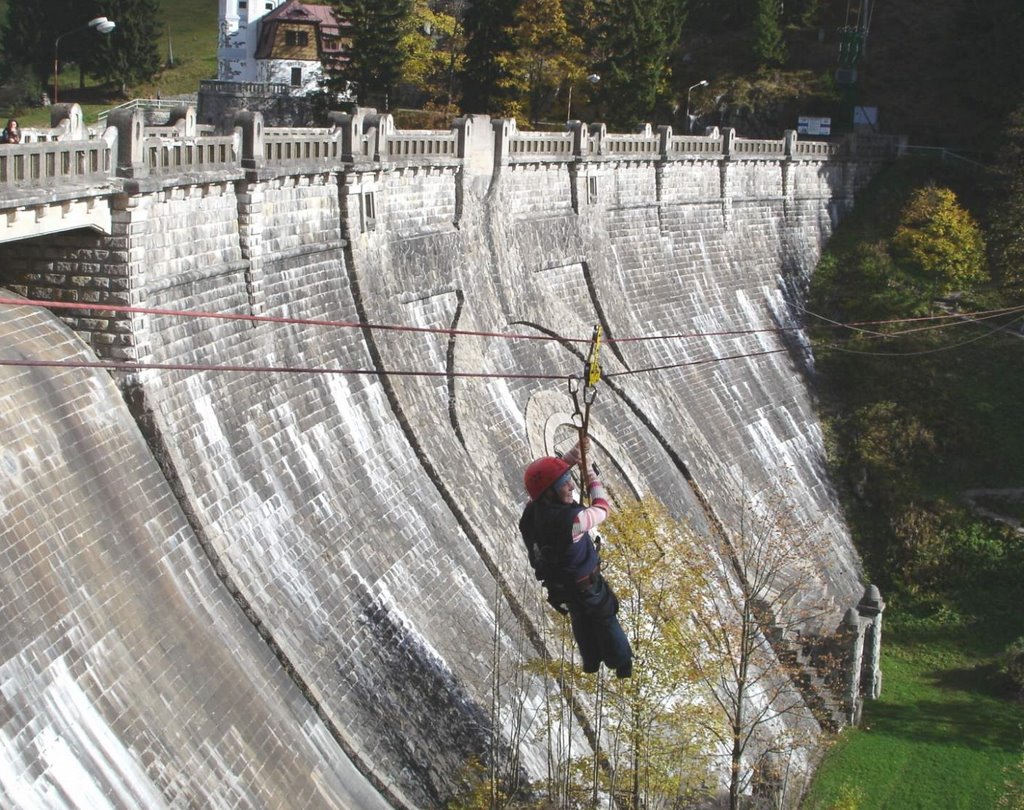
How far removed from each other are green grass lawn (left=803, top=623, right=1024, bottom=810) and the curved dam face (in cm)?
279

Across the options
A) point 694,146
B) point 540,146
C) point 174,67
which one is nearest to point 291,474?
point 540,146

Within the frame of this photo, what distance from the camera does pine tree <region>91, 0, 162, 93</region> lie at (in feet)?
225

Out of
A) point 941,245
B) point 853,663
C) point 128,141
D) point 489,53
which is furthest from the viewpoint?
point 489,53

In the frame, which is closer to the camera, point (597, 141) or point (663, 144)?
point (597, 141)

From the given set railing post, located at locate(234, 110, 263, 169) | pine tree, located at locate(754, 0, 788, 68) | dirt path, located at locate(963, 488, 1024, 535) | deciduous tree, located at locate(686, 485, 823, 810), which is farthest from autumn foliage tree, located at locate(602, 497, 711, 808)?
pine tree, located at locate(754, 0, 788, 68)

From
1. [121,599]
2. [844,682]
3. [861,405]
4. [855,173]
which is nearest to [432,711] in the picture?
[121,599]

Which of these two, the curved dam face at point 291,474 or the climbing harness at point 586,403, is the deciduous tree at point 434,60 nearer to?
the curved dam face at point 291,474

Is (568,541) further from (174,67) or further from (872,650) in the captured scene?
(174,67)

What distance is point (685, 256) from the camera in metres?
43.6

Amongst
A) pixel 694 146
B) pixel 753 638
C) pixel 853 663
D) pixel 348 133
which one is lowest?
pixel 853 663

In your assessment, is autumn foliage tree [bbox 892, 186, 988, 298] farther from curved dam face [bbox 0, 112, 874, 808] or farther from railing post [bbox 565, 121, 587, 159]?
railing post [bbox 565, 121, 587, 159]

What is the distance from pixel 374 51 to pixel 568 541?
5022cm

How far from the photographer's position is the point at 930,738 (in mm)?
30422

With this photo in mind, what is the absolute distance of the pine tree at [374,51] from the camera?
5812 cm
